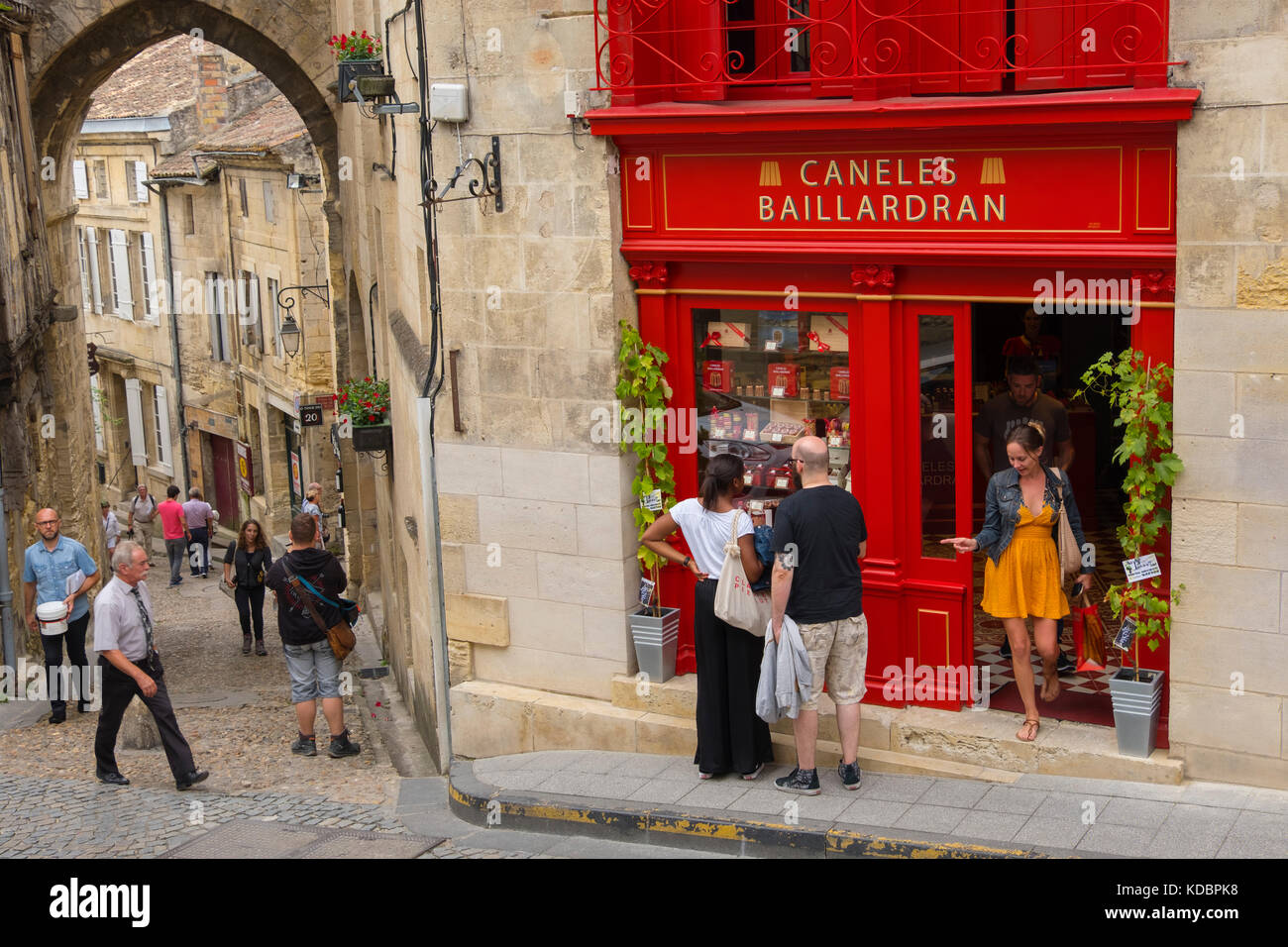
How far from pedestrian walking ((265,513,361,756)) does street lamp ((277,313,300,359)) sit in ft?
46.3

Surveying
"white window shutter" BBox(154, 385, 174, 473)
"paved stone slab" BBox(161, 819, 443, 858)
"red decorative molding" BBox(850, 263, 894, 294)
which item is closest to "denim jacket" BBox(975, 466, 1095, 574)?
"red decorative molding" BBox(850, 263, 894, 294)

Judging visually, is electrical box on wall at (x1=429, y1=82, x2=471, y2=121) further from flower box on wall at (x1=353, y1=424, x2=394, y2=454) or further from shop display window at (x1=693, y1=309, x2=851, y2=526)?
flower box on wall at (x1=353, y1=424, x2=394, y2=454)

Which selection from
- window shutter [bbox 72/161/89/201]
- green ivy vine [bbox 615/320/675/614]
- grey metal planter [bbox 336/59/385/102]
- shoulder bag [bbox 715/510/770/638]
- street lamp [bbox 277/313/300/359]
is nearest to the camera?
shoulder bag [bbox 715/510/770/638]

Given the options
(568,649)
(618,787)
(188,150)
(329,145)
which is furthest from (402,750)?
(188,150)

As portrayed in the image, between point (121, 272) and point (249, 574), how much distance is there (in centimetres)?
2098

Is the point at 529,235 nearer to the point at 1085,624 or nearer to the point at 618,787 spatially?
the point at 618,787

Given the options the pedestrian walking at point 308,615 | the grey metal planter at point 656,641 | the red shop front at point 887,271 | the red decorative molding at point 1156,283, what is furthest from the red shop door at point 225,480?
the red decorative molding at point 1156,283

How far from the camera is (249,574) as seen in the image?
15336 millimetres

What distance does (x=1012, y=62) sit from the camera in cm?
750

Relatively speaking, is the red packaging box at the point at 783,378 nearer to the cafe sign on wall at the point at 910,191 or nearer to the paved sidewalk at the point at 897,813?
the cafe sign on wall at the point at 910,191

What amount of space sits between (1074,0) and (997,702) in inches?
134

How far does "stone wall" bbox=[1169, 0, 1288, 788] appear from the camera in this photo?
6.46 meters

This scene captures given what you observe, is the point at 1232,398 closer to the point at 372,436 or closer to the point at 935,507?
the point at 935,507

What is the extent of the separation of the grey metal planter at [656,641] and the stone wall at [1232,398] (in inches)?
105
